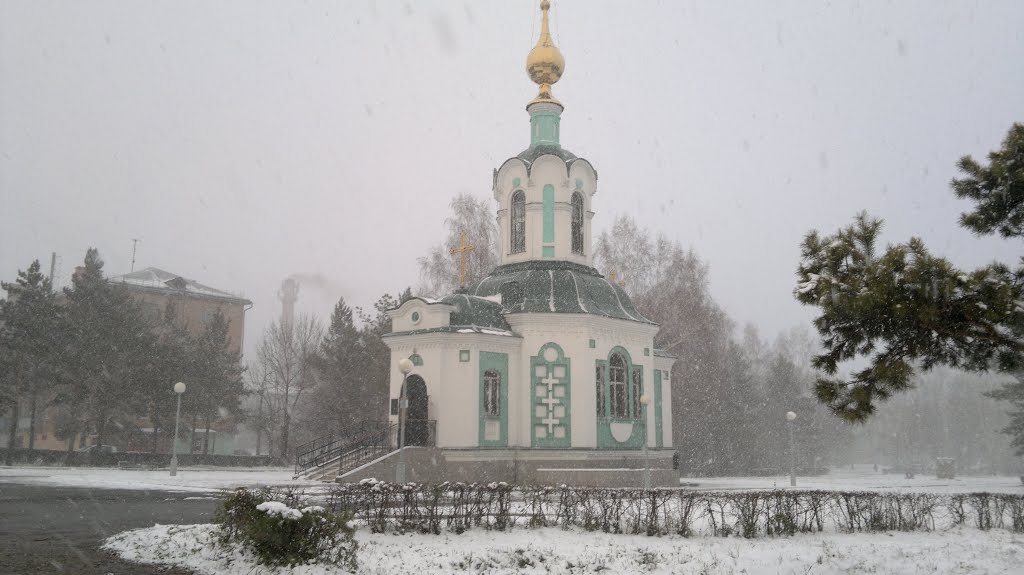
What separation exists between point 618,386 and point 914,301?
57.2 ft

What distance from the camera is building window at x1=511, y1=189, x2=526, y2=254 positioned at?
Result: 2706cm

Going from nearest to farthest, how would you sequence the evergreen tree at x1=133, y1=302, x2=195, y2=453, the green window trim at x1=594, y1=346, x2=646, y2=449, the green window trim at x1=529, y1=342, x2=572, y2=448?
the green window trim at x1=529, y1=342, x2=572, y2=448
the green window trim at x1=594, y1=346, x2=646, y2=449
the evergreen tree at x1=133, y1=302, x2=195, y2=453

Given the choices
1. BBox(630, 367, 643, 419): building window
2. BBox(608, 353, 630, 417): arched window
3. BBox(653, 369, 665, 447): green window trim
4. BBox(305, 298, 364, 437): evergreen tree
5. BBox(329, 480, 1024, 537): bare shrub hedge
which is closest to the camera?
BBox(329, 480, 1024, 537): bare shrub hedge

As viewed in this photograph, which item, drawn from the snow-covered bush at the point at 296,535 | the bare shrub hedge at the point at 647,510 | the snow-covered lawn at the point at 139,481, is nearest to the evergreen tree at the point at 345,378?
the snow-covered lawn at the point at 139,481

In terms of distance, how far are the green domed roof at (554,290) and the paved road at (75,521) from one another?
33.1ft

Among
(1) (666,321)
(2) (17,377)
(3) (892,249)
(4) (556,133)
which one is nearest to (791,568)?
(3) (892,249)

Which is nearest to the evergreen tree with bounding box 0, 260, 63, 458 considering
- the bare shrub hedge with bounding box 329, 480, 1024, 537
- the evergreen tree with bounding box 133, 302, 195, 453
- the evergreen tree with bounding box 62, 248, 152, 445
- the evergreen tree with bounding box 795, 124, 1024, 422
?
the evergreen tree with bounding box 62, 248, 152, 445

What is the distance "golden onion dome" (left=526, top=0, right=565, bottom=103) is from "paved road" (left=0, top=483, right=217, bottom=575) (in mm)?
17512

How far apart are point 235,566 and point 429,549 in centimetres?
233

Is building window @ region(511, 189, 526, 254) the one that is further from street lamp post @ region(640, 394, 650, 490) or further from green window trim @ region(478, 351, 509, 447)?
street lamp post @ region(640, 394, 650, 490)

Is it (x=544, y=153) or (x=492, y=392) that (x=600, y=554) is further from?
(x=544, y=153)

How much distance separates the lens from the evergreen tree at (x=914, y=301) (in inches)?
304

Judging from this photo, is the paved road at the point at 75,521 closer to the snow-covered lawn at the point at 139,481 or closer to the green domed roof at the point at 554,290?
the snow-covered lawn at the point at 139,481

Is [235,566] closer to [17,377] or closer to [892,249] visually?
[892,249]
